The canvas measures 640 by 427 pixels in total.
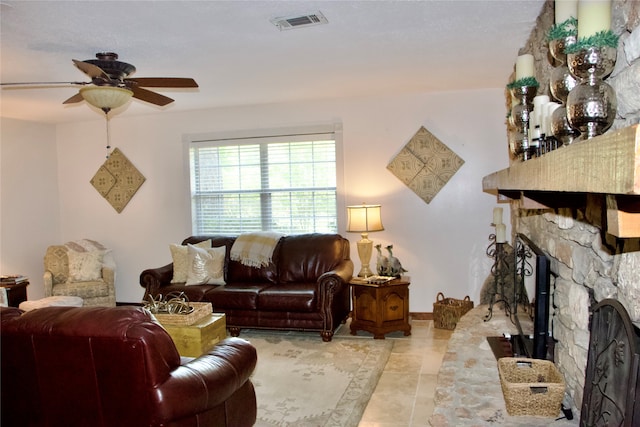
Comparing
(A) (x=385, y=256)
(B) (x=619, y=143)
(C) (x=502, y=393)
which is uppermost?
(B) (x=619, y=143)

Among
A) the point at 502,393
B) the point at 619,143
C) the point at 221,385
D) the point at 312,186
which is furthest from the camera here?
the point at 312,186

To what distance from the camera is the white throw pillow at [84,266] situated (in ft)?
18.6

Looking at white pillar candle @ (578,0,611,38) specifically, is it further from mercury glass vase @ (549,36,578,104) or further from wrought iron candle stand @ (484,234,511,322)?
wrought iron candle stand @ (484,234,511,322)

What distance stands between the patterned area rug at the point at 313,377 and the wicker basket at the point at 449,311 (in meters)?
0.66

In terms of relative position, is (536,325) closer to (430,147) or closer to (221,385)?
(221,385)

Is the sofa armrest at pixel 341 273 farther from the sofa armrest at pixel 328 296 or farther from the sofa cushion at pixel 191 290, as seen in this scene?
the sofa cushion at pixel 191 290

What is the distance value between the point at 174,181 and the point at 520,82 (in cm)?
468

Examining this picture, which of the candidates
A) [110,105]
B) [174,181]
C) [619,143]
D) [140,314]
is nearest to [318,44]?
[110,105]

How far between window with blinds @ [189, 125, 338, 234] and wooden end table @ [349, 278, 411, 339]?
1134mm

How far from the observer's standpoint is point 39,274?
614 cm

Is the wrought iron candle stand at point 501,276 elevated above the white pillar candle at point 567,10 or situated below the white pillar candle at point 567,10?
below

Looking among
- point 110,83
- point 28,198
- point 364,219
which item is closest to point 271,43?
point 110,83

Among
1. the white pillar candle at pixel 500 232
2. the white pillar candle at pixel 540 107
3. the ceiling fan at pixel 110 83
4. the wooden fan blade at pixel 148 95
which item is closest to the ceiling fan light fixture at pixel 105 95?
the ceiling fan at pixel 110 83

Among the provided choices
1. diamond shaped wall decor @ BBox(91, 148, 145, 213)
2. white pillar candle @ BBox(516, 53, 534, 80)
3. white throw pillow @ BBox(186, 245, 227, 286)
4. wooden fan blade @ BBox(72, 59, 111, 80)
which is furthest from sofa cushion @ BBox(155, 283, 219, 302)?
white pillar candle @ BBox(516, 53, 534, 80)
